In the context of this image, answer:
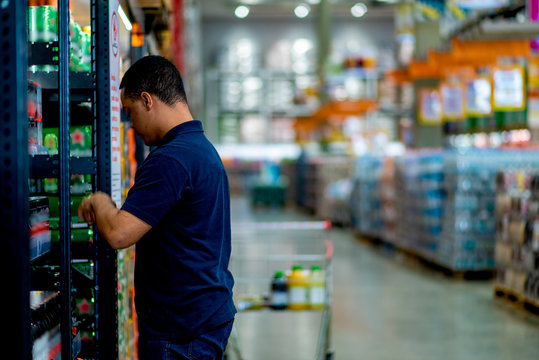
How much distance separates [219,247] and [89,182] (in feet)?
2.55

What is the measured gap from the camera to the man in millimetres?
2109

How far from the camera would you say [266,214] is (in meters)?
19.9

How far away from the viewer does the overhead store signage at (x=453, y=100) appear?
12484mm

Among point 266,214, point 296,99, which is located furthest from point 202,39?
point 266,214

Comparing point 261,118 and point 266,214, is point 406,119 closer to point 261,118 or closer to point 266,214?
point 261,118

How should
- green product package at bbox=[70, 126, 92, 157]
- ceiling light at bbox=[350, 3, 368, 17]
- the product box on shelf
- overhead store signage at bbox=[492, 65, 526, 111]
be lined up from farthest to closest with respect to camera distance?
ceiling light at bbox=[350, 3, 368, 17] < overhead store signage at bbox=[492, 65, 526, 111] < green product package at bbox=[70, 126, 92, 157] < the product box on shelf

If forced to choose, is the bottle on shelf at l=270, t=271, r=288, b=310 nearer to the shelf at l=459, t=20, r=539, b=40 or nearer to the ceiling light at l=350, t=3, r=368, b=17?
the shelf at l=459, t=20, r=539, b=40

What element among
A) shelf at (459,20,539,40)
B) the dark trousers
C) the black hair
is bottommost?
the dark trousers

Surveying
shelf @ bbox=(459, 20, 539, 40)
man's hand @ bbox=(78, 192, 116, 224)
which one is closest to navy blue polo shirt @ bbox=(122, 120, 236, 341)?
man's hand @ bbox=(78, 192, 116, 224)

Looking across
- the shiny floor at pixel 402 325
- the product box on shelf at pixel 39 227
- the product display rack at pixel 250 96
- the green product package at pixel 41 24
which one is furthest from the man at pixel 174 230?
the product display rack at pixel 250 96

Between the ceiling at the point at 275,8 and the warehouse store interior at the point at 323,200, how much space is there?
234 inches

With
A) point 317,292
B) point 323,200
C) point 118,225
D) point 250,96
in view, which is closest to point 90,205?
point 118,225

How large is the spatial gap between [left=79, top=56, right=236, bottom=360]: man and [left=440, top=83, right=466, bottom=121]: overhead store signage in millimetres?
10870

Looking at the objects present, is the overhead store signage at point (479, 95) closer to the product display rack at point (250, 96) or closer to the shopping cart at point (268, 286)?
the shopping cart at point (268, 286)
